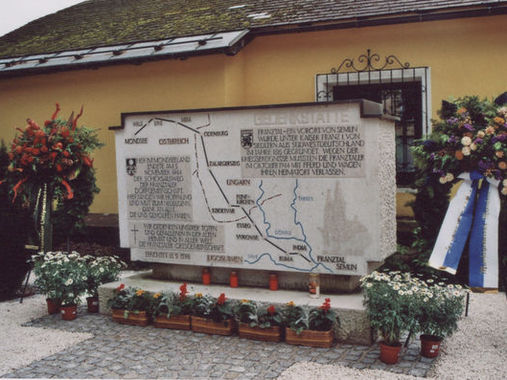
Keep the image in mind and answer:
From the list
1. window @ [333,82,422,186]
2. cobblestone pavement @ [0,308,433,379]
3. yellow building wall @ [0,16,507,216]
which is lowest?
cobblestone pavement @ [0,308,433,379]

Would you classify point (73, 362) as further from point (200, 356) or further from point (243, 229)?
point (243, 229)

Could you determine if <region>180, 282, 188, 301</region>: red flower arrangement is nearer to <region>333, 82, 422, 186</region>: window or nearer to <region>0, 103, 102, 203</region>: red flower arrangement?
<region>0, 103, 102, 203</region>: red flower arrangement

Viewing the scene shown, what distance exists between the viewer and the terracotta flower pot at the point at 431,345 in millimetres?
5031

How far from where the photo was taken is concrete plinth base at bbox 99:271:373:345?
5.39 metres

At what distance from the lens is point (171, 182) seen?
21.6 feet

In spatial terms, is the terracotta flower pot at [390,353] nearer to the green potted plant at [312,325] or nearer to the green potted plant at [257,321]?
the green potted plant at [312,325]

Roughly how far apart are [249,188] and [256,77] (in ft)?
12.8

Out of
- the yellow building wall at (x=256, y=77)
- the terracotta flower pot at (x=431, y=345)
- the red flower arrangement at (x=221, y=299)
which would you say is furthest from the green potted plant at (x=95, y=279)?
the terracotta flower pot at (x=431, y=345)

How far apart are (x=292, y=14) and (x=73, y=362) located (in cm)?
632

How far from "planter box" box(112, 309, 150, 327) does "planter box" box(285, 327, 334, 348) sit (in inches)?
A: 63.0

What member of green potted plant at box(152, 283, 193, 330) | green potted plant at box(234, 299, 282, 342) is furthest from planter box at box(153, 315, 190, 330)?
green potted plant at box(234, 299, 282, 342)

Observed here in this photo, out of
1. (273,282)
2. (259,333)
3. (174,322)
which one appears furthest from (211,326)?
(273,282)

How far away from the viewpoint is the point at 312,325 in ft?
17.8

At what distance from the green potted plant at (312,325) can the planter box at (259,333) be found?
0.34 ft
